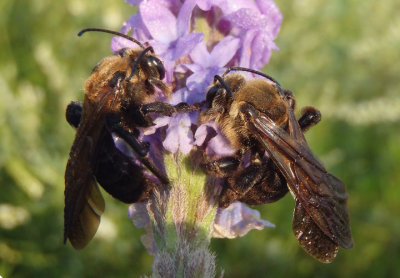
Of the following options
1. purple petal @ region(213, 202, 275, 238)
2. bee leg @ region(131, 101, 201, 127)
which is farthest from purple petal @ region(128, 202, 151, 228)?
bee leg @ region(131, 101, 201, 127)

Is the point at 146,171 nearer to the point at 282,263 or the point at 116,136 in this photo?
the point at 116,136

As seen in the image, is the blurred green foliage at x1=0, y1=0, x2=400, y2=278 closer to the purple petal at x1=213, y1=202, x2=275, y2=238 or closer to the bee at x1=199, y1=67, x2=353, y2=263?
the purple petal at x1=213, y1=202, x2=275, y2=238

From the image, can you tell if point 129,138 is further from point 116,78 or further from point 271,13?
point 271,13

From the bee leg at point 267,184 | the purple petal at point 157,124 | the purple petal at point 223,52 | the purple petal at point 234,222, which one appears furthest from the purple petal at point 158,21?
the purple petal at point 234,222

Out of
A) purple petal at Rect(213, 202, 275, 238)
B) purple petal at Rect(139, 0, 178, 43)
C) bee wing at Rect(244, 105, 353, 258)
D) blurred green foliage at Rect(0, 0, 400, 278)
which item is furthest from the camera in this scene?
blurred green foliage at Rect(0, 0, 400, 278)

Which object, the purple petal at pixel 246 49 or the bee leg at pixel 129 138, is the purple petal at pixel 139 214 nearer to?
the bee leg at pixel 129 138
